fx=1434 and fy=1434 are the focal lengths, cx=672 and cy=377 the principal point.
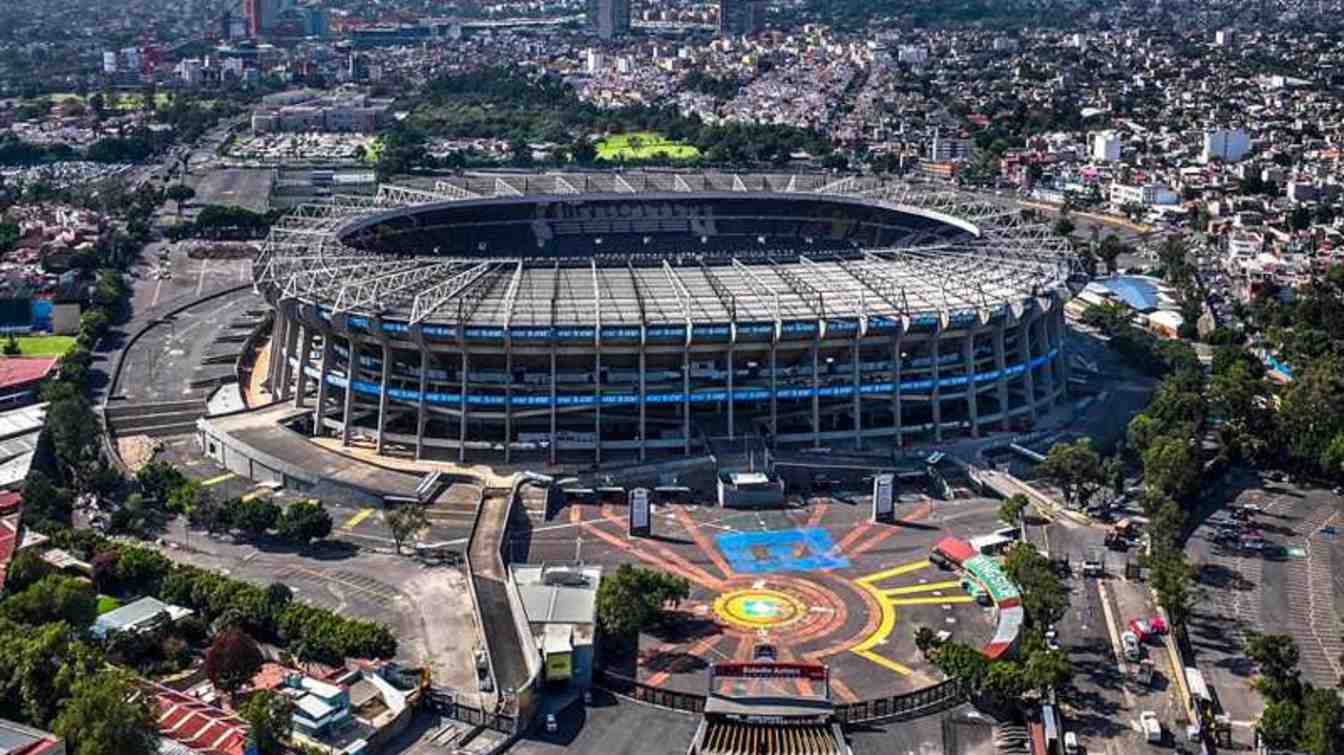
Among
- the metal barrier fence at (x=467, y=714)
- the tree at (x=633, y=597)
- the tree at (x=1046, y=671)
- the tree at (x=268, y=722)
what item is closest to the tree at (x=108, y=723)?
Answer: the tree at (x=268, y=722)

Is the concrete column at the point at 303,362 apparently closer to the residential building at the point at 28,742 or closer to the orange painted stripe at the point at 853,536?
the orange painted stripe at the point at 853,536

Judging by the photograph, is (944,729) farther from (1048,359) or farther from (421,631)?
(1048,359)

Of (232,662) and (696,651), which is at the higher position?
(232,662)

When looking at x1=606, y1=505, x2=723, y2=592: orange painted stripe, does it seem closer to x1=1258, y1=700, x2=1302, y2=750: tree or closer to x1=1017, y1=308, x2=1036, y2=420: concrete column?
x1=1258, y1=700, x2=1302, y2=750: tree

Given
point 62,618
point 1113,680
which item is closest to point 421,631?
point 62,618

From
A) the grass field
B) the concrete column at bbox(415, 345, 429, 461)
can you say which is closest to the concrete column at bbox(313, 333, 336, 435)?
the concrete column at bbox(415, 345, 429, 461)

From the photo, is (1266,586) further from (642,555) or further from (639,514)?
(639,514)

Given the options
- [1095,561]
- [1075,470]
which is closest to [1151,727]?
[1095,561]
